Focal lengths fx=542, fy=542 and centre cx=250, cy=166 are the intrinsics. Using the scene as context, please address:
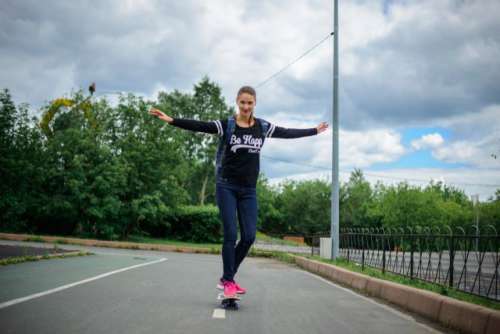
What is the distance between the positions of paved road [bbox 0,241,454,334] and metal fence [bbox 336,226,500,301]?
1.25 metres

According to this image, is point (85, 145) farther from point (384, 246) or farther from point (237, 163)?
point (237, 163)

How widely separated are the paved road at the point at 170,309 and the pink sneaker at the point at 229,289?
0.65 feet

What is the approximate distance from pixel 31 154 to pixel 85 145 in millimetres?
2946

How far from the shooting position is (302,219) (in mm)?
77750

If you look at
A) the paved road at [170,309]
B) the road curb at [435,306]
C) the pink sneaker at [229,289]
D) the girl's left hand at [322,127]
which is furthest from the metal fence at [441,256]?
the pink sneaker at [229,289]

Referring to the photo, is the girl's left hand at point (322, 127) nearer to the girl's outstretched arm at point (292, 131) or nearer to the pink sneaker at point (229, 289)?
the girl's outstretched arm at point (292, 131)

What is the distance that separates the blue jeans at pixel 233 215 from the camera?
598 cm

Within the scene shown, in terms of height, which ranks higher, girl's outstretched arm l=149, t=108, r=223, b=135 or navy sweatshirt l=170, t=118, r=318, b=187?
girl's outstretched arm l=149, t=108, r=223, b=135

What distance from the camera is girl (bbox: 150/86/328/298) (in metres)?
5.96

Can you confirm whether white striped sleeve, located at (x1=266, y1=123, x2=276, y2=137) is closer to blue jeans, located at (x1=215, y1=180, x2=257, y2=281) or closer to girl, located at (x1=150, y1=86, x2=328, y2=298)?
girl, located at (x1=150, y1=86, x2=328, y2=298)

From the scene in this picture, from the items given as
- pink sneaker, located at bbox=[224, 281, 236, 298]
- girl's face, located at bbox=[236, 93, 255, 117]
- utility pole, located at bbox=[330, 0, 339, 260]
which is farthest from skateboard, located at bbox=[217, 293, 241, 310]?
utility pole, located at bbox=[330, 0, 339, 260]

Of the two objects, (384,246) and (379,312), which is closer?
(379,312)

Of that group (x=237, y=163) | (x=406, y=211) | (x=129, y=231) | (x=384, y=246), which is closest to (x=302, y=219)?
(x=406, y=211)

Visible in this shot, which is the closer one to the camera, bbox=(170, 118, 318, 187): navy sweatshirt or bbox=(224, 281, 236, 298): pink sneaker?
bbox=(224, 281, 236, 298): pink sneaker
